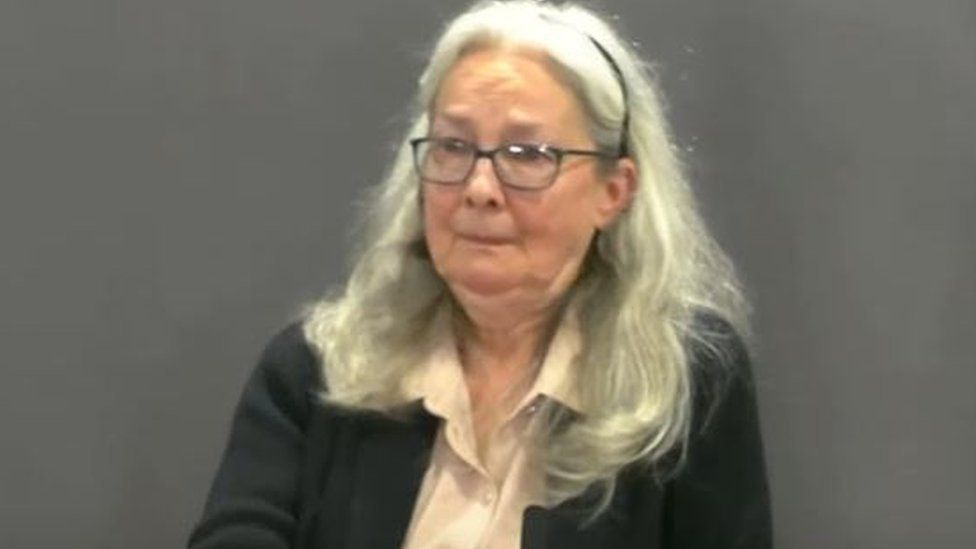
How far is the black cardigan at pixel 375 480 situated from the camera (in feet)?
5.00

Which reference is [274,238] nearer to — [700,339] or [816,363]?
[700,339]

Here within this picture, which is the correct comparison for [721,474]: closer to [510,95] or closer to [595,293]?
[595,293]

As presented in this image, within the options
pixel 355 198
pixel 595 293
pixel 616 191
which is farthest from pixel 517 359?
pixel 355 198

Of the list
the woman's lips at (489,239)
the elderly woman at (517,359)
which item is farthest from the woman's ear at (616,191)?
the woman's lips at (489,239)

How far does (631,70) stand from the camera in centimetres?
155

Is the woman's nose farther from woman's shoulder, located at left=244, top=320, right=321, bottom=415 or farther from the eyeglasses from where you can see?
woman's shoulder, located at left=244, top=320, right=321, bottom=415

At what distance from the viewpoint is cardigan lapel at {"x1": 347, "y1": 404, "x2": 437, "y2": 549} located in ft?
5.01

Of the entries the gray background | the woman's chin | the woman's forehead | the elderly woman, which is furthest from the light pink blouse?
the gray background

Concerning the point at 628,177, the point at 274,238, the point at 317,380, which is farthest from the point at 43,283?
the point at 628,177

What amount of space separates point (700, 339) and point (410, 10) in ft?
1.92

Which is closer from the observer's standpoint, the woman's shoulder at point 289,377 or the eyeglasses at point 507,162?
the eyeglasses at point 507,162

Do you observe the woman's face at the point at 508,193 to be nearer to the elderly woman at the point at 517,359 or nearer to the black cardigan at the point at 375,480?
the elderly woman at the point at 517,359

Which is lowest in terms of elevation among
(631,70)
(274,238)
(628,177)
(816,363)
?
(816,363)

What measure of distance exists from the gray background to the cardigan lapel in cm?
38
